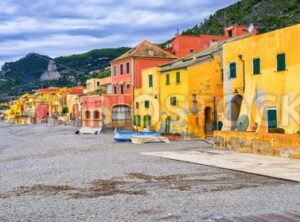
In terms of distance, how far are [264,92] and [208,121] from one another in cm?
1178

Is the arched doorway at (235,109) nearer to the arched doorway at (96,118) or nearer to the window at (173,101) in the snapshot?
the window at (173,101)

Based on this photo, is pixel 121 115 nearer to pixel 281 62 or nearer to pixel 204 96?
pixel 204 96

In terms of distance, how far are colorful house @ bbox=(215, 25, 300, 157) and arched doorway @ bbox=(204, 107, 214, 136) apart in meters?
7.15

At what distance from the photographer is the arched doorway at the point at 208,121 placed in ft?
125

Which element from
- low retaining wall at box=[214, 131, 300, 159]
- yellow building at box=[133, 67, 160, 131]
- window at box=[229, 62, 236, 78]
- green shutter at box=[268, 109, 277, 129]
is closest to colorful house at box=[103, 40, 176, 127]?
yellow building at box=[133, 67, 160, 131]

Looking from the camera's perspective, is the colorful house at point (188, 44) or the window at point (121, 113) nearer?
the window at point (121, 113)

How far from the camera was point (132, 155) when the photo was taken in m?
25.5

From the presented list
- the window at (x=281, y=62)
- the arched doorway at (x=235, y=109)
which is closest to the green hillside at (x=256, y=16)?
the arched doorway at (x=235, y=109)

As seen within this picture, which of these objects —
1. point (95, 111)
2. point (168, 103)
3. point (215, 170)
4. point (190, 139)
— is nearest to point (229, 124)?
point (190, 139)

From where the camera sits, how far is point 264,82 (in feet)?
88.1

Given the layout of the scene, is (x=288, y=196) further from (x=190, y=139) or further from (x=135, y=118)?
(x=135, y=118)

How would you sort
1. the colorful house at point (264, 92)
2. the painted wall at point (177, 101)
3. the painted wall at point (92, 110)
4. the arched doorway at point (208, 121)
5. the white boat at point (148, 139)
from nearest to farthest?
the colorful house at point (264, 92)
the white boat at point (148, 139)
the painted wall at point (177, 101)
the arched doorway at point (208, 121)
the painted wall at point (92, 110)

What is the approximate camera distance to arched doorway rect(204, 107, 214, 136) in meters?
38.2

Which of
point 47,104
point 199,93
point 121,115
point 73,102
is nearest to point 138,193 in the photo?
point 199,93
